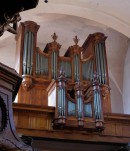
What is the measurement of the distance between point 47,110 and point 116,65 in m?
4.55

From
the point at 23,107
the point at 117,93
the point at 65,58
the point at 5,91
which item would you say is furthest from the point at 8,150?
the point at 117,93

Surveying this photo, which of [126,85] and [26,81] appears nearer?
[26,81]

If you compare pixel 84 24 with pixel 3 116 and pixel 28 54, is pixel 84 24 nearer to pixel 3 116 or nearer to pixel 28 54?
pixel 28 54

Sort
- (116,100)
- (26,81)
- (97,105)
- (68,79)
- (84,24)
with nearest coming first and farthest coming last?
(97,105), (26,81), (68,79), (84,24), (116,100)

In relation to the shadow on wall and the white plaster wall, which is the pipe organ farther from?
the shadow on wall

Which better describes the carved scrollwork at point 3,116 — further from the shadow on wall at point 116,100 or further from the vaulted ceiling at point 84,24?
the shadow on wall at point 116,100

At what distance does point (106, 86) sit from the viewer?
31.4 feet

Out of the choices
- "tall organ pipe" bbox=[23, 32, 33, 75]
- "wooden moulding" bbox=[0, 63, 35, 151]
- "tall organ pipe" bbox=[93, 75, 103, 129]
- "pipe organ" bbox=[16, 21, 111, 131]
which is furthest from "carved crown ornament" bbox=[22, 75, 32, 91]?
"wooden moulding" bbox=[0, 63, 35, 151]

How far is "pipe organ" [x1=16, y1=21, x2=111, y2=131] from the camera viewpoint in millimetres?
8430

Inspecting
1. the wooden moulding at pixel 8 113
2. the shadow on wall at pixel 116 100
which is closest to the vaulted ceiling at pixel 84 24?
the shadow on wall at pixel 116 100

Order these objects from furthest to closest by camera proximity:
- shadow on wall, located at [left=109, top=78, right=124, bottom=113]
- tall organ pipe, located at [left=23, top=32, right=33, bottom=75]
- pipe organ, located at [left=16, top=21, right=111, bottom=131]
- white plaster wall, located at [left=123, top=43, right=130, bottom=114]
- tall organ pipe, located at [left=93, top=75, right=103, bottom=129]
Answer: shadow on wall, located at [left=109, top=78, right=124, bottom=113], white plaster wall, located at [left=123, top=43, right=130, bottom=114], tall organ pipe, located at [left=23, top=32, right=33, bottom=75], pipe organ, located at [left=16, top=21, right=111, bottom=131], tall organ pipe, located at [left=93, top=75, right=103, bottom=129]

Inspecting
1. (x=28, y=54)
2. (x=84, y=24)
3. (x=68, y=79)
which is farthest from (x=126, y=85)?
(x=28, y=54)

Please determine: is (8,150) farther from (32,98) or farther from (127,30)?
(127,30)

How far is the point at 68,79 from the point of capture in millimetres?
9594
